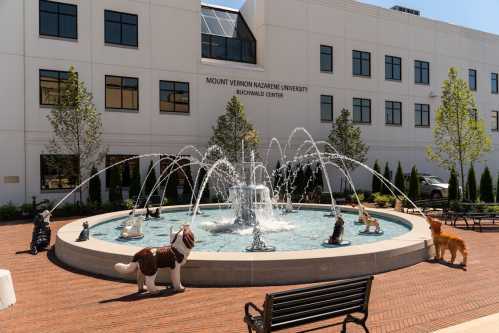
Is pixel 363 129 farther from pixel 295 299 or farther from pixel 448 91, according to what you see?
pixel 295 299

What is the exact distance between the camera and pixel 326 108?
31.5 meters

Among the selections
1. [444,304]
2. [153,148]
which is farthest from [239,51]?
Result: [444,304]

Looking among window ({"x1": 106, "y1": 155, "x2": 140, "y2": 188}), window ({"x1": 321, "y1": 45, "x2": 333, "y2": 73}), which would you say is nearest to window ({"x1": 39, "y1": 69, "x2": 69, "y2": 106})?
window ({"x1": 106, "y1": 155, "x2": 140, "y2": 188})

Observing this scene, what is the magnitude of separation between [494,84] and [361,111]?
17.8 m

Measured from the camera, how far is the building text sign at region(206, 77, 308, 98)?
89.8 ft

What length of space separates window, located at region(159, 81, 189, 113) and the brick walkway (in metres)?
16.9

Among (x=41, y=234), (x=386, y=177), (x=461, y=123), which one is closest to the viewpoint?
(x=41, y=234)

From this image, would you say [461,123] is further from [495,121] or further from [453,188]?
[495,121]

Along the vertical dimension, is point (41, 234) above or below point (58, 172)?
below

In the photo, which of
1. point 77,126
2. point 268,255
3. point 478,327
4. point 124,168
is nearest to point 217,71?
point 124,168

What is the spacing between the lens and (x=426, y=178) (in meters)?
31.5

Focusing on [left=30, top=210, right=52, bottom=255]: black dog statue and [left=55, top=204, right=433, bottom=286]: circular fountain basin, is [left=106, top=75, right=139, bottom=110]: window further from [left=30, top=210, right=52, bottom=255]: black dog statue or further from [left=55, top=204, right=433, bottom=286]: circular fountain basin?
[left=30, top=210, right=52, bottom=255]: black dog statue

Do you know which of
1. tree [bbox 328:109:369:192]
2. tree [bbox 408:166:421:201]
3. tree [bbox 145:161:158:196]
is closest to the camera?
tree [bbox 145:161:158:196]

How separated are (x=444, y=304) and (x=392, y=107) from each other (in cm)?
2931
